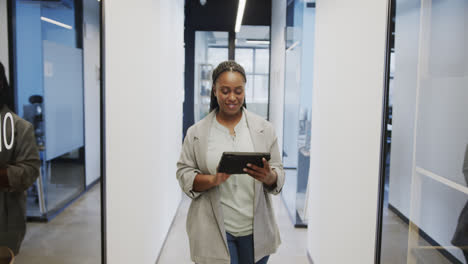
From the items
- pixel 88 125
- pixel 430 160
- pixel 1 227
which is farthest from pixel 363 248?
pixel 1 227

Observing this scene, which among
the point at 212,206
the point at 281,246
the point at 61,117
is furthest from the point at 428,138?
the point at 281,246

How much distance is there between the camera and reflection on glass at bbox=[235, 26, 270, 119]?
6.09 meters

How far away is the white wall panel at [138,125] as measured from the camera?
1721 mm

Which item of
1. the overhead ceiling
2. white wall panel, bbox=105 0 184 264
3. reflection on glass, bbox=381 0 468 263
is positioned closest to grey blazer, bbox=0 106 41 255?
white wall panel, bbox=105 0 184 264

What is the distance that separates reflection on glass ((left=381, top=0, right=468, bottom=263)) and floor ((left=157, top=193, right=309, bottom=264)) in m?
1.62

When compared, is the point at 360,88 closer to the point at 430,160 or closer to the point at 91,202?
the point at 430,160

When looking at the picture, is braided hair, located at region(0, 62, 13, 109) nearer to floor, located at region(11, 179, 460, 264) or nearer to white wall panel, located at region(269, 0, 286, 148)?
floor, located at region(11, 179, 460, 264)

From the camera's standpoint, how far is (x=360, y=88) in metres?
1.90

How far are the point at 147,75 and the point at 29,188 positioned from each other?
5.26 feet

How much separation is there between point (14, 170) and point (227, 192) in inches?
35.2

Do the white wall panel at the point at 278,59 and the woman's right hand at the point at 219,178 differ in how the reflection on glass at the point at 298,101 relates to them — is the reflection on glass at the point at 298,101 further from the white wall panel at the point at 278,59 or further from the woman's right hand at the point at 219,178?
the woman's right hand at the point at 219,178

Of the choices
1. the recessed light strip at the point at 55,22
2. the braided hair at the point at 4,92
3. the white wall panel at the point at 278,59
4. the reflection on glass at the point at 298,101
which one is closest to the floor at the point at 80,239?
the braided hair at the point at 4,92

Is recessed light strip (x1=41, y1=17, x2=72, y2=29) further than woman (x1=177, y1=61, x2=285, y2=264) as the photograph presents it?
No

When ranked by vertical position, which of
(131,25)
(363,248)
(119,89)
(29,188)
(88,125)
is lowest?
(363,248)
